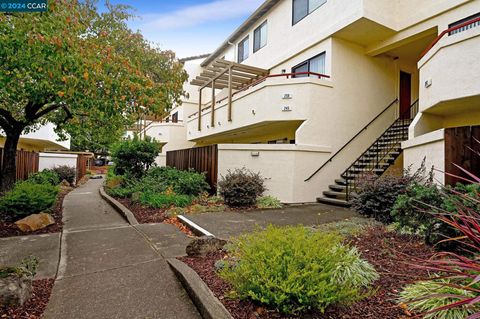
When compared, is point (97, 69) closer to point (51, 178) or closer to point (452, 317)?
point (452, 317)

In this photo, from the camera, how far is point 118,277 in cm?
353

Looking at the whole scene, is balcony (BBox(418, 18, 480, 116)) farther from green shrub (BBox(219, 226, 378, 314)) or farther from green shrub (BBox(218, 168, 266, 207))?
green shrub (BBox(219, 226, 378, 314))

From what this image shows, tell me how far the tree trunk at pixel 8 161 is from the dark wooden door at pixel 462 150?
11.8 m

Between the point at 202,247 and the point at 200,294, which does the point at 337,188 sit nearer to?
the point at 202,247

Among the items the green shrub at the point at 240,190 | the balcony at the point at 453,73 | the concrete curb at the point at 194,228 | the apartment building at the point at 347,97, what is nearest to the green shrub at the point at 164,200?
the green shrub at the point at 240,190

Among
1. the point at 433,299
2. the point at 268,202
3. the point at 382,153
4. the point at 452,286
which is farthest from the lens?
the point at 382,153

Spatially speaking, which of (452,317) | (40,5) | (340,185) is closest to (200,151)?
(340,185)

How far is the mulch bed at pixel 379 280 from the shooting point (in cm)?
242

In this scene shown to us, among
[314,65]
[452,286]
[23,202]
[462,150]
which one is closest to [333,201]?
[462,150]

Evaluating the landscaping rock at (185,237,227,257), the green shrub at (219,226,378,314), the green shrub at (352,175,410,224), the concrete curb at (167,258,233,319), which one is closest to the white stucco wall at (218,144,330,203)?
the green shrub at (352,175,410,224)

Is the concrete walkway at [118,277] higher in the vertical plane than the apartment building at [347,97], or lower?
lower

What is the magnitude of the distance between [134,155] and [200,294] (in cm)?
1118

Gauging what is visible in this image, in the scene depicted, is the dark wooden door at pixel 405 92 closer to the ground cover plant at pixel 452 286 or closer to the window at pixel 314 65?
the window at pixel 314 65

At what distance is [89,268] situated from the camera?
12.6 ft
